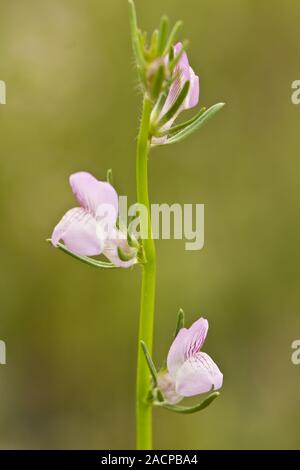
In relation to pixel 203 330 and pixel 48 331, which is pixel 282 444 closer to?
pixel 48 331

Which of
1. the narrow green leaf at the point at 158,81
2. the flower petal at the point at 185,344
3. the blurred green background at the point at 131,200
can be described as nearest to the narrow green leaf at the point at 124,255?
the flower petal at the point at 185,344

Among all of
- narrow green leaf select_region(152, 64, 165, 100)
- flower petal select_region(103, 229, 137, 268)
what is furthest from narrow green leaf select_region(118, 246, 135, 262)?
narrow green leaf select_region(152, 64, 165, 100)

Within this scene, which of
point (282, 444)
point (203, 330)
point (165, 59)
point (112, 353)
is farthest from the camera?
point (112, 353)

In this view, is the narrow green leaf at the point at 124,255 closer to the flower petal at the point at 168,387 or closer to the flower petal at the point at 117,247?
the flower petal at the point at 117,247

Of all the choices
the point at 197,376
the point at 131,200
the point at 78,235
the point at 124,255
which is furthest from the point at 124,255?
the point at 131,200

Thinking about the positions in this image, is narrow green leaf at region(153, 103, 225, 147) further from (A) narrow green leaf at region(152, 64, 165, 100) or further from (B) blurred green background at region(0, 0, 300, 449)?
(B) blurred green background at region(0, 0, 300, 449)

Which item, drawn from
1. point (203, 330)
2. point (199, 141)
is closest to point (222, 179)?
point (199, 141)

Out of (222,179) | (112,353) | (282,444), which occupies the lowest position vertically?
(282,444)
